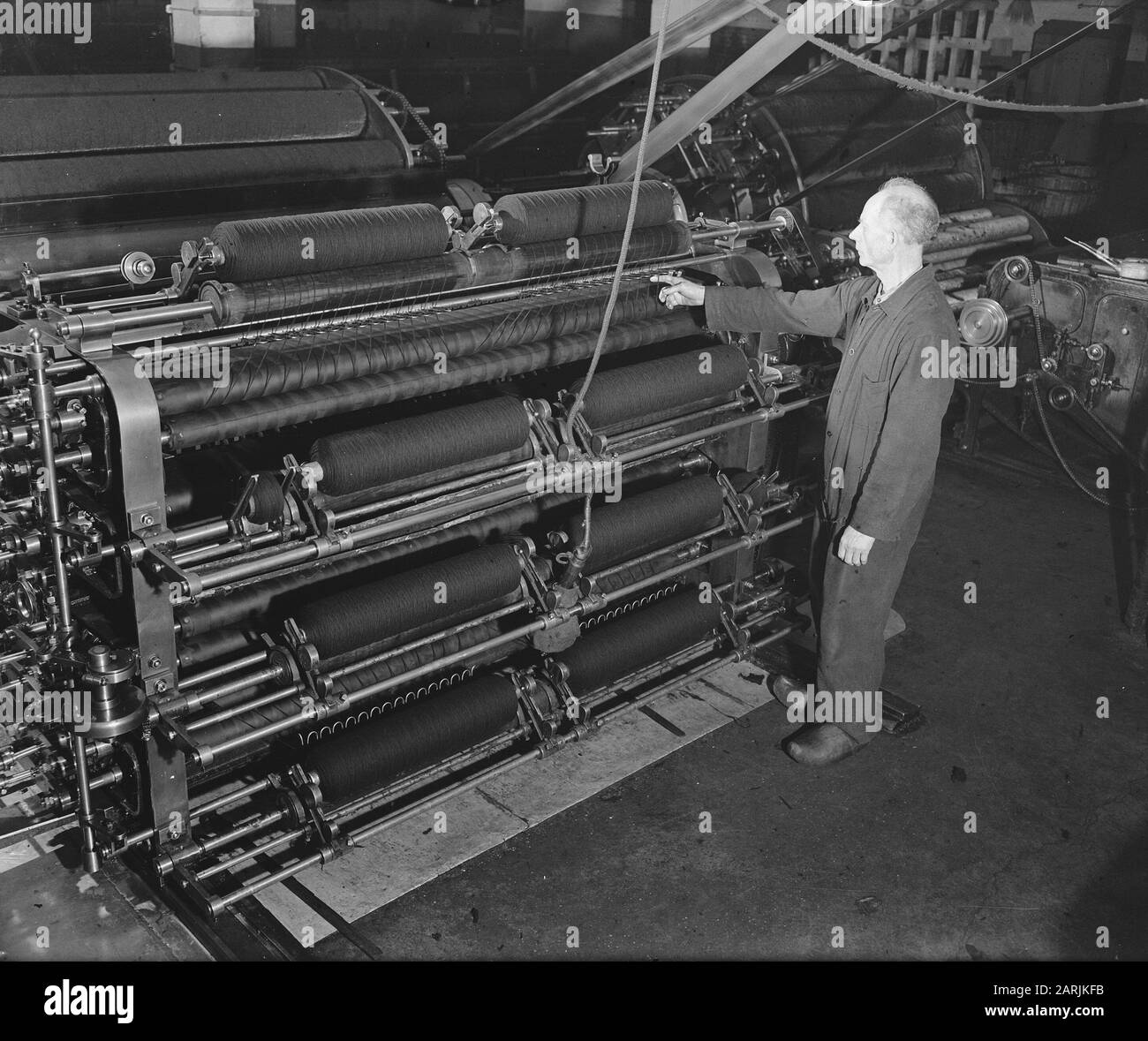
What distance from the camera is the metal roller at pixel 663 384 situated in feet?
12.6

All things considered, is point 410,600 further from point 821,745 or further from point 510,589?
point 821,745

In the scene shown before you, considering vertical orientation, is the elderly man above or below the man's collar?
below

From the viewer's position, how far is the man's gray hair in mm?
3721

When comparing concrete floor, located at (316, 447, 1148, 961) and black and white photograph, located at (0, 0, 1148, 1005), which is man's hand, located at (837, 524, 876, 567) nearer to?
black and white photograph, located at (0, 0, 1148, 1005)

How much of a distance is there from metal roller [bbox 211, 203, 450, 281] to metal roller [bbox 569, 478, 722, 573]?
1012 millimetres

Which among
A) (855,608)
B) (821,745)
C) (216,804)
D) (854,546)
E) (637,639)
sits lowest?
(821,745)

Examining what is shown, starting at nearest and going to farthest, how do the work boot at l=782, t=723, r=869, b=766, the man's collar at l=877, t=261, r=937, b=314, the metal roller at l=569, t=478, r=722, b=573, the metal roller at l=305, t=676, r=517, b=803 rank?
the metal roller at l=305, t=676, r=517, b=803, the man's collar at l=877, t=261, r=937, b=314, the metal roller at l=569, t=478, r=722, b=573, the work boot at l=782, t=723, r=869, b=766

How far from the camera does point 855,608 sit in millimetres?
4098

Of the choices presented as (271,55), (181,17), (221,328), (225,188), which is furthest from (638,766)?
(271,55)

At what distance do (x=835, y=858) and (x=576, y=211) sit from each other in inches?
82.9

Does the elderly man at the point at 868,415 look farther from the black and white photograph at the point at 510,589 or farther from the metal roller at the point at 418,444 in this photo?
the metal roller at the point at 418,444

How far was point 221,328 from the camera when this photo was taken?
313cm

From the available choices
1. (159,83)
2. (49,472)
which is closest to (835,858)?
(49,472)

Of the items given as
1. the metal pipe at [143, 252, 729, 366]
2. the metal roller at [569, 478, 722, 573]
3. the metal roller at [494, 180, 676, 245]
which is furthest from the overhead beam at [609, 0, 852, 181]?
the metal roller at [569, 478, 722, 573]
